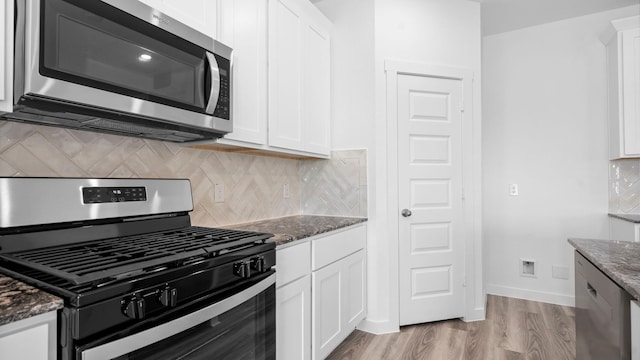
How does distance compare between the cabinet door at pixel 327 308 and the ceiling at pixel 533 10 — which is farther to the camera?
the ceiling at pixel 533 10

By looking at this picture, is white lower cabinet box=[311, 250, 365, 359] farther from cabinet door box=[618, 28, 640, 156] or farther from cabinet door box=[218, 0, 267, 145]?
cabinet door box=[618, 28, 640, 156]

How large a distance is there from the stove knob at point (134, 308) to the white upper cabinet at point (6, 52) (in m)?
0.66

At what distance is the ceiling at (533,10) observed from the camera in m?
3.01

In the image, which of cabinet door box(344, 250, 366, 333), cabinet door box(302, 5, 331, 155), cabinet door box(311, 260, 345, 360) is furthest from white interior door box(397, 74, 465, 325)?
cabinet door box(311, 260, 345, 360)

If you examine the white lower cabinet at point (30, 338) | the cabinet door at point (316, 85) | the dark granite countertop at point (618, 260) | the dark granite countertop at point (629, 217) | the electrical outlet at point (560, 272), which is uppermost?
the cabinet door at point (316, 85)

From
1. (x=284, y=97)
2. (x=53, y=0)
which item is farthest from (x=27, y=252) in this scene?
(x=284, y=97)

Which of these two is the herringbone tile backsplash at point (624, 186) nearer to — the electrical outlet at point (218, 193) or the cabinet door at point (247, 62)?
the cabinet door at point (247, 62)

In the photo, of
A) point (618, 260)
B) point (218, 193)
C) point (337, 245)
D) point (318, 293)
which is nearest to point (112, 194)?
point (218, 193)

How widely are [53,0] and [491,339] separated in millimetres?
3081

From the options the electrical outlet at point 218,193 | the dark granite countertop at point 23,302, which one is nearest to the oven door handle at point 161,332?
the dark granite countertop at point 23,302

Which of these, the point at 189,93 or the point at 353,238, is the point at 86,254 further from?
the point at 353,238

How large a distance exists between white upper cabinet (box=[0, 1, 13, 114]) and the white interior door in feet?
7.70

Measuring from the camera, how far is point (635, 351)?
0.95 m

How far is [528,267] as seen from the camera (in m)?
3.48
